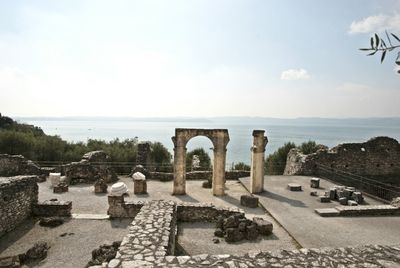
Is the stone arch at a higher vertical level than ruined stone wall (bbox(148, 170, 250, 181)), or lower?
higher

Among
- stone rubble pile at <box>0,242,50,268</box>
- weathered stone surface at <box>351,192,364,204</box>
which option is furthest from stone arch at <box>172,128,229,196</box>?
stone rubble pile at <box>0,242,50,268</box>

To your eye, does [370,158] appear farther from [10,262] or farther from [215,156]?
[10,262]

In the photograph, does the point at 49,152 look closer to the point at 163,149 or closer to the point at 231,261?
the point at 163,149

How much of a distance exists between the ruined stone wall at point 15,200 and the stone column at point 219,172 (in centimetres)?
883

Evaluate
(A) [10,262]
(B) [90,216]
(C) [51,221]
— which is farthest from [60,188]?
(A) [10,262]

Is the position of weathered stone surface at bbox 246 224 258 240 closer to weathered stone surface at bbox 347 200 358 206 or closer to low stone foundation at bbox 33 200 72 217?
weathered stone surface at bbox 347 200 358 206

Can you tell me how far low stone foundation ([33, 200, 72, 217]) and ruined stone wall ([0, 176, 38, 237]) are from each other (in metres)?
0.27

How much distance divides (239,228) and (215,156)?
6670 mm

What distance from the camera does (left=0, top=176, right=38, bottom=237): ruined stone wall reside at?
11.1 meters

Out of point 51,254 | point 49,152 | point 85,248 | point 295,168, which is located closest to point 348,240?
point 85,248

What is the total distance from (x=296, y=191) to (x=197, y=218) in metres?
7.51

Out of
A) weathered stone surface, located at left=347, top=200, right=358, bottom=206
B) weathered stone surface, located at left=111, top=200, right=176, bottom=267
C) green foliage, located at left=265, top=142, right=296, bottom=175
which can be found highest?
weathered stone surface, located at left=111, top=200, right=176, bottom=267

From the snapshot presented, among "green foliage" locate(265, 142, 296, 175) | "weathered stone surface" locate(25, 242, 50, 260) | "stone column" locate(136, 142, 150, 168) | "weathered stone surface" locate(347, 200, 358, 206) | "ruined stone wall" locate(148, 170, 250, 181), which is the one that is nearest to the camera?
"weathered stone surface" locate(25, 242, 50, 260)

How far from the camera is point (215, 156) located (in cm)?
1711
